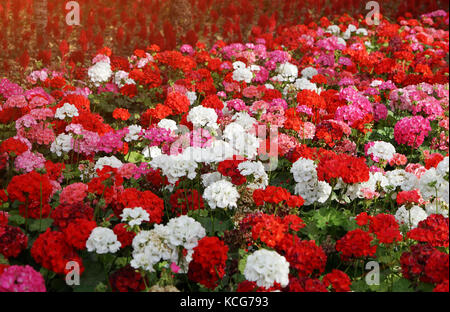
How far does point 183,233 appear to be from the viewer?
2906mm

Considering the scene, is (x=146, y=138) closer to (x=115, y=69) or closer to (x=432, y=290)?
(x=115, y=69)

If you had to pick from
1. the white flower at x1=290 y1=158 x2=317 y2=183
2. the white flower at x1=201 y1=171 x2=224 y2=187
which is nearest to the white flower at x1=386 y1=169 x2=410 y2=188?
A: the white flower at x1=290 y1=158 x2=317 y2=183

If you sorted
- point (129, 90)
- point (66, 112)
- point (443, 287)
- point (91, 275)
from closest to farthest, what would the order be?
point (443, 287) → point (91, 275) → point (66, 112) → point (129, 90)

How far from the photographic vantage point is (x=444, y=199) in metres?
3.24

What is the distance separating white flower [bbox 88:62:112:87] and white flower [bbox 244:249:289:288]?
3996 millimetres

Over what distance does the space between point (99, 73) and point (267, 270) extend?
4115 mm

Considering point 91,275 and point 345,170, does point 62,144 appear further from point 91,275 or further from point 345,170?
point 345,170

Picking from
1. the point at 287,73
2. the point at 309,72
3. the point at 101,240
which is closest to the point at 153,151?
the point at 101,240

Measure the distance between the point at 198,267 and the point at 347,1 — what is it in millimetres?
9459

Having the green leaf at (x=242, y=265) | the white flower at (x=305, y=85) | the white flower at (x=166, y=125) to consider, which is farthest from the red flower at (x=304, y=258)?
the white flower at (x=305, y=85)

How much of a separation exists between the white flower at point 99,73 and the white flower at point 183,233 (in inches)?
139

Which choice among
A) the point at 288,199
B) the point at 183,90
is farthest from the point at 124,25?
the point at 288,199

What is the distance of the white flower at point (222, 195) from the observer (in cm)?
345

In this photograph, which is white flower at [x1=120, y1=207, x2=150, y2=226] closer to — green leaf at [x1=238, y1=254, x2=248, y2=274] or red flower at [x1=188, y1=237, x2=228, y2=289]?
red flower at [x1=188, y1=237, x2=228, y2=289]
